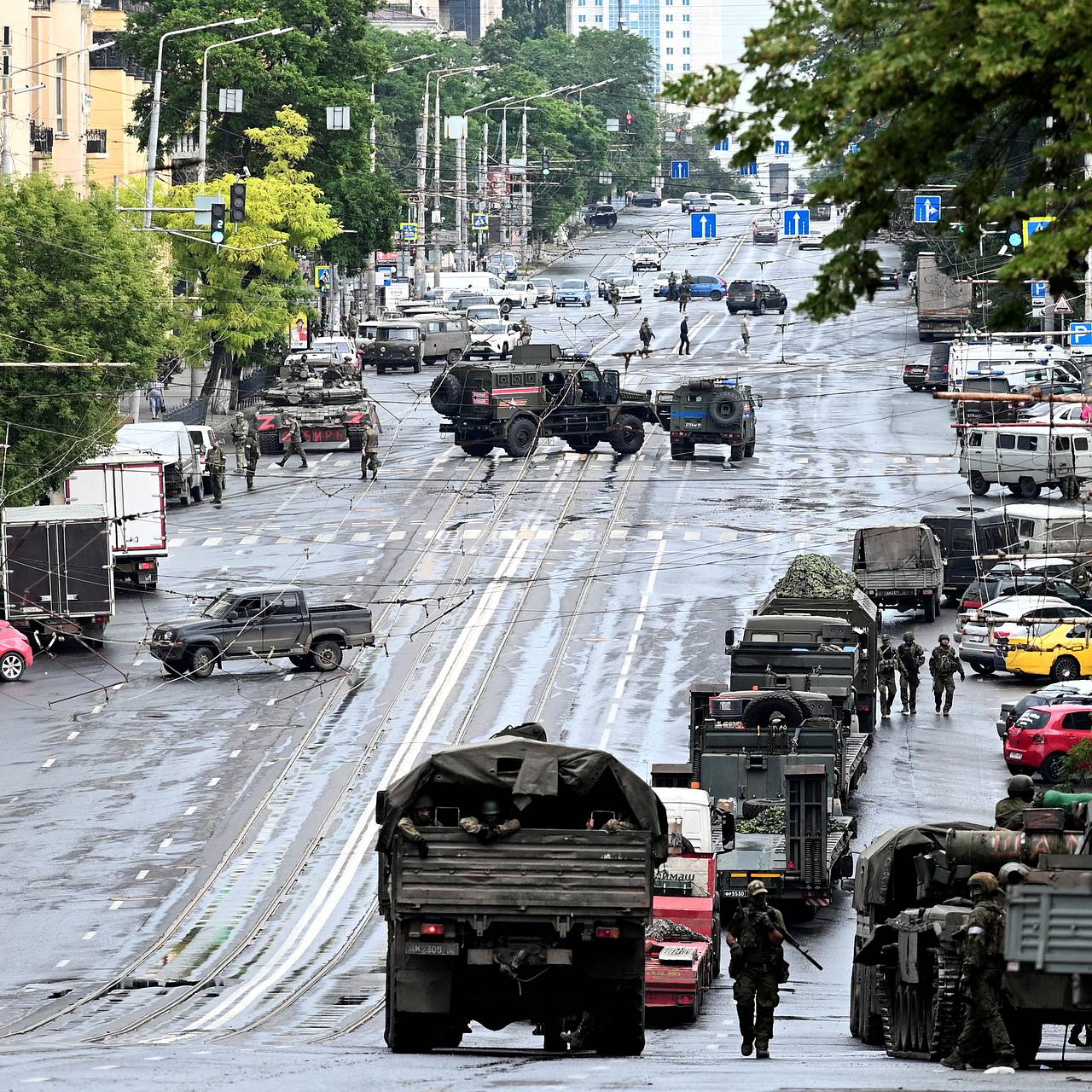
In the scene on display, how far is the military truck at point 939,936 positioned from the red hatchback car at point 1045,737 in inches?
619

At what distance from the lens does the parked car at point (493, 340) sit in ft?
291

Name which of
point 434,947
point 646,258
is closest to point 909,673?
point 434,947

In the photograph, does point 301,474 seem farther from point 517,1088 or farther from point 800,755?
point 517,1088

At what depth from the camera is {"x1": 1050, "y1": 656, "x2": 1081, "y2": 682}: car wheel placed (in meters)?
45.9

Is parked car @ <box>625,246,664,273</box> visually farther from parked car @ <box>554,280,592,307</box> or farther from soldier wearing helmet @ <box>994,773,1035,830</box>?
soldier wearing helmet @ <box>994,773,1035,830</box>

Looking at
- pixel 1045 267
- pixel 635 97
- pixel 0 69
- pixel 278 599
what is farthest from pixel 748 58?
pixel 635 97

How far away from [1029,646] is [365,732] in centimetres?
1316

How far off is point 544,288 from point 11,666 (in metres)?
75.8

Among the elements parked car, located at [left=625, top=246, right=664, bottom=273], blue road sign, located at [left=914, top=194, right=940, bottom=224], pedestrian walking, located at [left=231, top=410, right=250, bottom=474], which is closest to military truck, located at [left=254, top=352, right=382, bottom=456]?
pedestrian walking, located at [left=231, top=410, right=250, bottom=474]

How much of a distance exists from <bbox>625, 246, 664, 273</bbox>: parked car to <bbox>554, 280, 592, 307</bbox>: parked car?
35.3 ft

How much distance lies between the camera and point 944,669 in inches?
1690

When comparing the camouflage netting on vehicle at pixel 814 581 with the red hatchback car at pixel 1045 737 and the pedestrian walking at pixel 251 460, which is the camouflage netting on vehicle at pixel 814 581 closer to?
the red hatchback car at pixel 1045 737

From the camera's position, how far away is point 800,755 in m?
31.2

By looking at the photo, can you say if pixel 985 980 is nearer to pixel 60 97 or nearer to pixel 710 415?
pixel 710 415
